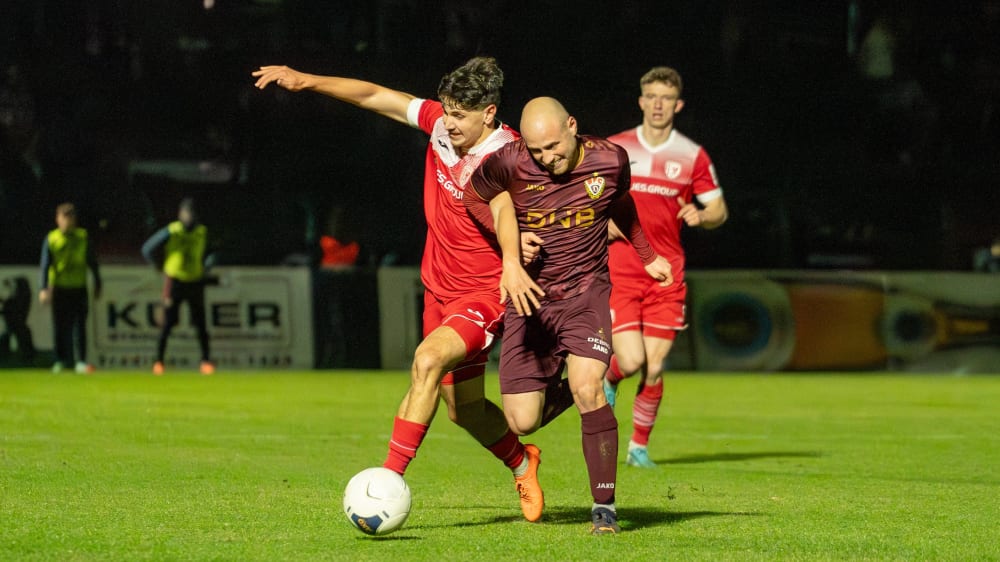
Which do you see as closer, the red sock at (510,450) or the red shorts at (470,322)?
the red shorts at (470,322)

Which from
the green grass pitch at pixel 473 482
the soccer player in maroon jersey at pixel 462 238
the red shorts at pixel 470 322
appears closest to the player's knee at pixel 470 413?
the soccer player in maroon jersey at pixel 462 238

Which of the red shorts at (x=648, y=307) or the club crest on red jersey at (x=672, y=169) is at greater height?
the club crest on red jersey at (x=672, y=169)

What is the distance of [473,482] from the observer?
8.37 m

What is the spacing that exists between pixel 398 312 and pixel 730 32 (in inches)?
246

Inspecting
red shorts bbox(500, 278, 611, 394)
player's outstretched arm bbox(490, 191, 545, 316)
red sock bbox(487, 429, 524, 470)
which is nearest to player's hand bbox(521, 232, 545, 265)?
player's outstretched arm bbox(490, 191, 545, 316)

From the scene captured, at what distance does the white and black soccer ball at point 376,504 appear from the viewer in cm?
587

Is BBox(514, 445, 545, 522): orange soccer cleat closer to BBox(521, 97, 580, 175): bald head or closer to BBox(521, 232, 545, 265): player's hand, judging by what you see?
BBox(521, 232, 545, 265): player's hand

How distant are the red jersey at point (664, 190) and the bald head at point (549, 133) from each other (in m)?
3.72

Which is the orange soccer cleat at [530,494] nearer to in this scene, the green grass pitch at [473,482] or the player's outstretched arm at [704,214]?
the green grass pitch at [473,482]

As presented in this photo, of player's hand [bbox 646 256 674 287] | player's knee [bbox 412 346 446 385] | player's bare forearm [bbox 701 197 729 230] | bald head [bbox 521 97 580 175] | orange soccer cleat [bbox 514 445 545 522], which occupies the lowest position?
orange soccer cleat [bbox 514 445 545 522]

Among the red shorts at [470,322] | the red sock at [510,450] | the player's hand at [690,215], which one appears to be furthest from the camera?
the player's hand at [690,215]

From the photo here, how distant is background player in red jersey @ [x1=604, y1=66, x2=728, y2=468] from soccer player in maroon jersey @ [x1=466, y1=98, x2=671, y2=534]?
302 cm

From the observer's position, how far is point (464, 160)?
6.91 m

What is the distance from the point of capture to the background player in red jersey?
9758 millimetres
